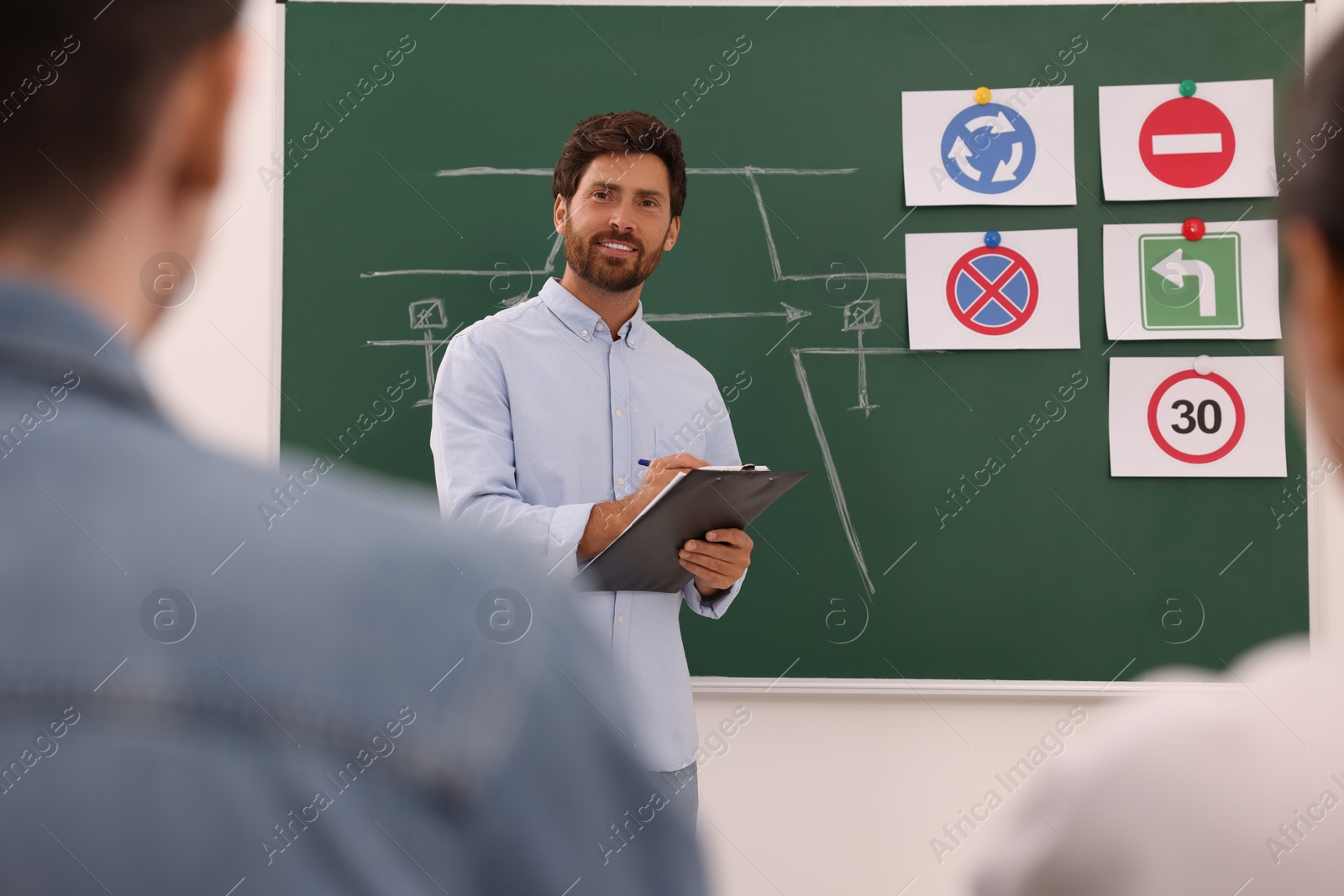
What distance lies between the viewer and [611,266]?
2039mm

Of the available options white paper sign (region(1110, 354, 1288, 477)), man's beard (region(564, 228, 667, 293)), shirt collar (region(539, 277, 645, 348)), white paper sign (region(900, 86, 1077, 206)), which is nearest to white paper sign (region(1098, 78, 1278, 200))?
white paper sign (region(900, 86, 1077, 206))

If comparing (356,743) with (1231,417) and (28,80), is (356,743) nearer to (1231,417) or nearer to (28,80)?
(28,80)

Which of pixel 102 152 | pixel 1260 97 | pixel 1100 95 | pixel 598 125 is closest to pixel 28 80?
pixel 102 152

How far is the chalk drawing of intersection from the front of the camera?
252 cm

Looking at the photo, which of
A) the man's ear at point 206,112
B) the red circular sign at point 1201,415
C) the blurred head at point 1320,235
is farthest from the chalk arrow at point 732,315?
the man's ear at point 206,112

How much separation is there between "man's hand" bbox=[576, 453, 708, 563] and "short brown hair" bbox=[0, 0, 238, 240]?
139 centimetres

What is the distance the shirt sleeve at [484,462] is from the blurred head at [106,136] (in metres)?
1.36

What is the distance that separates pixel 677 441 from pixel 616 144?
2.17ft

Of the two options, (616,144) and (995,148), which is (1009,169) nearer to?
(995,148)

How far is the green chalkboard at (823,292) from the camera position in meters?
2.47

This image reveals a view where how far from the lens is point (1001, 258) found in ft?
8.25

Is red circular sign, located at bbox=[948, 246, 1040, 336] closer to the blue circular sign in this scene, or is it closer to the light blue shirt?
the blue circular sign

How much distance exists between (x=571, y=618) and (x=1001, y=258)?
7.87 feet

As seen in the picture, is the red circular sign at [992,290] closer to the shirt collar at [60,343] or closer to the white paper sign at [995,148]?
the white paper sign at [995,148]
